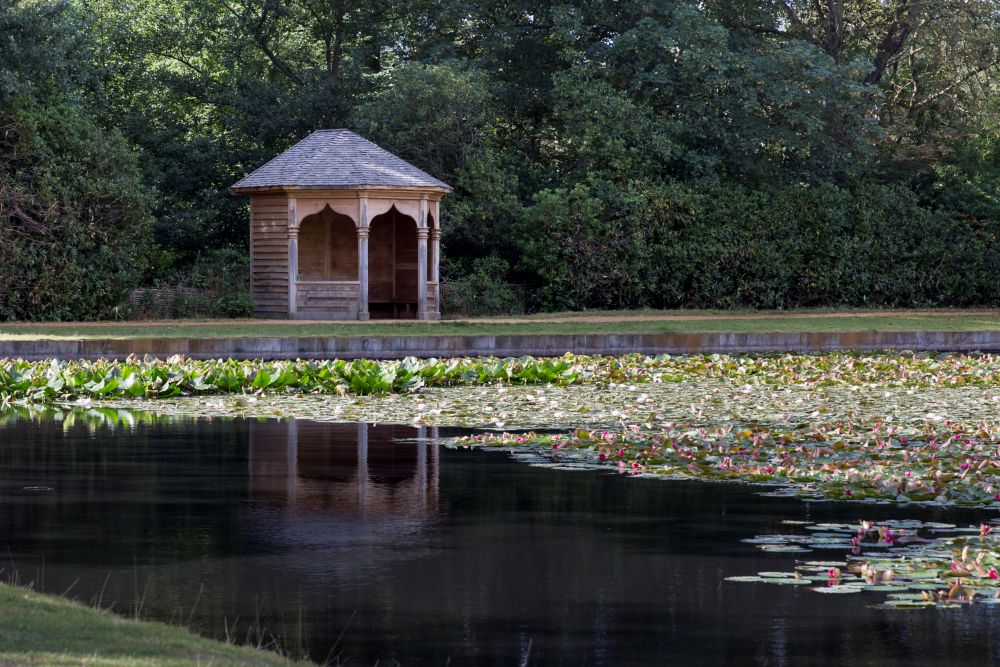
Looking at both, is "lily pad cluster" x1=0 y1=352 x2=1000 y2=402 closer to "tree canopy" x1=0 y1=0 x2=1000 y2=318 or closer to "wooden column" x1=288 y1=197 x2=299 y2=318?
"wooden column" x1=288 y1=197 x2=299 y2=318

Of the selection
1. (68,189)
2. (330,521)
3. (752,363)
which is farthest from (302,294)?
(330,521)

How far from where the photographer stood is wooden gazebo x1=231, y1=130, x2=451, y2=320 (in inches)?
1112

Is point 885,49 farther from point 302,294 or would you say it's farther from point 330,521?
point 330,521

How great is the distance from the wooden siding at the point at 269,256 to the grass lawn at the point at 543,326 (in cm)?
177

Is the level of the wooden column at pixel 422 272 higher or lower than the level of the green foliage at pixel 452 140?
lower

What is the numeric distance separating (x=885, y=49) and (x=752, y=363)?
2255 centimetres

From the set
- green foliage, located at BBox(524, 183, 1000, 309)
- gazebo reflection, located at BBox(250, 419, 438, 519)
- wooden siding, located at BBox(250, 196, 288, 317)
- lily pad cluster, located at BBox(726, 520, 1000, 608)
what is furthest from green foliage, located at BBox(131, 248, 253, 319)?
lily pad cluster, located at BBox(726, 520, 1000, 608)

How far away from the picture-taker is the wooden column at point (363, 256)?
28062 millimetres

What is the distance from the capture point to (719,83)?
108 ft

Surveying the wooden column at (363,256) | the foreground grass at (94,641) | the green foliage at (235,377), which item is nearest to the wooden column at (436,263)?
the wooden column at (363,256)

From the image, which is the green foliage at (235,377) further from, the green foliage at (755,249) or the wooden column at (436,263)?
the green foliage at (755,249)

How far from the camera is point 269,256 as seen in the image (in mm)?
29250

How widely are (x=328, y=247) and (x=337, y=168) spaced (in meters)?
2.42

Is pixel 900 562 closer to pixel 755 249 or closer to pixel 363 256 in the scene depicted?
pixel 363 256
